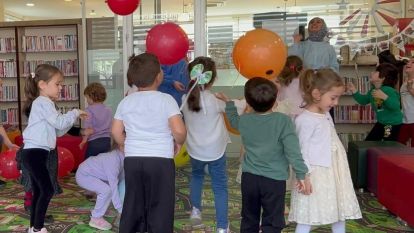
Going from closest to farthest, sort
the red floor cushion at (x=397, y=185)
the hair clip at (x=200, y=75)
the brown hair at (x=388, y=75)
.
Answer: the hair clip at (x=200, y=75)
the red floor cushion at (x=397, y=185)
the brown hair at (x=388, y=75)

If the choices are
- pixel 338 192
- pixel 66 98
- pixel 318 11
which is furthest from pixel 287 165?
pixel 66 98

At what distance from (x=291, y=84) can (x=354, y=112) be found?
2777 millimetres

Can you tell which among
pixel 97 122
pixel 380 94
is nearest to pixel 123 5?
pixel 97 122

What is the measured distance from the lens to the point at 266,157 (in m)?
2.35

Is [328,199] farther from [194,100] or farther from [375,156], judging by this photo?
[375,156]

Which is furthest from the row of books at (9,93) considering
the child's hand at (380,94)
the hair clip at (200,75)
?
the child's hand at (380,94)

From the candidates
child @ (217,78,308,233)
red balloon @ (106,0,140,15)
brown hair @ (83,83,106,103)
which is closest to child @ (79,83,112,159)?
brown hair @ (83,83,106,103)

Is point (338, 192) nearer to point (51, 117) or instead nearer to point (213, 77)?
point (213, 77)

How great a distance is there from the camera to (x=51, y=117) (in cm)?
285

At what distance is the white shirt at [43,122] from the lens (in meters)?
2.86

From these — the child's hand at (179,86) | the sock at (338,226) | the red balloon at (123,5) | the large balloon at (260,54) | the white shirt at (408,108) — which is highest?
the red balloon at (123,5)

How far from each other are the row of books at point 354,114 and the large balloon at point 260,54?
3.60 metres

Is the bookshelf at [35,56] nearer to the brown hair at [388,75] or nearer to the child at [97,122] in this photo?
the child at [97,122]

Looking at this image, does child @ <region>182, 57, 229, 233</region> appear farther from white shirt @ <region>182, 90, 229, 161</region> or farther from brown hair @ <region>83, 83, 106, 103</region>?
brown hair @ <region>83, 83, 106, 103</region>
